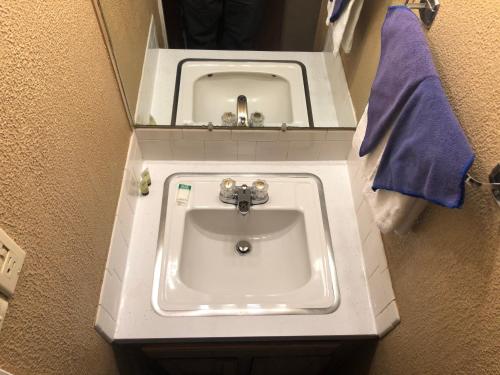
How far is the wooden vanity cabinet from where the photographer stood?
1000mm

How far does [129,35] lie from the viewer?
1.10 metres

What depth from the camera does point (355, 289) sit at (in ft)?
3.44

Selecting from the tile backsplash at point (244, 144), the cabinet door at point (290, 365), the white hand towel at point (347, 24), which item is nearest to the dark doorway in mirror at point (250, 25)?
the white hand towel at point (347, 24)

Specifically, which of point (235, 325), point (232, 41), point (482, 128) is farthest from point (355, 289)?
point (232, 41)

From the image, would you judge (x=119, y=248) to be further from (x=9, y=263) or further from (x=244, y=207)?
(x=9, y=263)

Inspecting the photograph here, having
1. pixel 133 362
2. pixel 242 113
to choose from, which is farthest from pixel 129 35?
pixel 133 362

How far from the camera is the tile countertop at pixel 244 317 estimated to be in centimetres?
96

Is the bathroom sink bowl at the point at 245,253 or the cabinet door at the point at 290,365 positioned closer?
the bathroom sink bowl at the point at 245,253

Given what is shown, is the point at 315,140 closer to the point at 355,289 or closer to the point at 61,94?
the point at 355,289

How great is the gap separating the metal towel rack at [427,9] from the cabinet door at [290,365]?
101 cm

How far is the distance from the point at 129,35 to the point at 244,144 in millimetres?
505

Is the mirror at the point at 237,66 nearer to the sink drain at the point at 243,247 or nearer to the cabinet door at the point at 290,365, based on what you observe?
the sink drain at the point at 243,247

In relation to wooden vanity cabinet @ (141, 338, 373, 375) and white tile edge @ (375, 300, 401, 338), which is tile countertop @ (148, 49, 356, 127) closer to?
white tile edge @ (375, 300, 401, 338)

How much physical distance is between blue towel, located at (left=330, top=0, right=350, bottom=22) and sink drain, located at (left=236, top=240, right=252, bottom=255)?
80 centimetres
